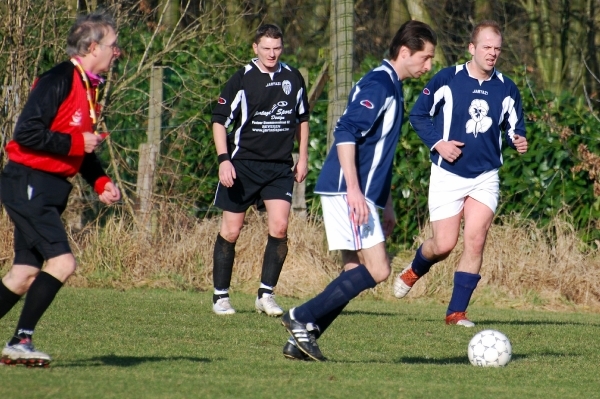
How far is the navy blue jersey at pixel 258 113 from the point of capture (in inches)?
321

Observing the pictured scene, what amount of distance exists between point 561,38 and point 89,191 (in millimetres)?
9655

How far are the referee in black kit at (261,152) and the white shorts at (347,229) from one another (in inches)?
95.9

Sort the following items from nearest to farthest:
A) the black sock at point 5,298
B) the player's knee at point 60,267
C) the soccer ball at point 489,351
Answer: the player's knee at point 60,267 < the black sock at point 5,298 < the soccer ball at point 489,351

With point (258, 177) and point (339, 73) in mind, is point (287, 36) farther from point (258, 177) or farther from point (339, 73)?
point (258, 177)

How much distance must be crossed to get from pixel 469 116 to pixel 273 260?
6.66ft

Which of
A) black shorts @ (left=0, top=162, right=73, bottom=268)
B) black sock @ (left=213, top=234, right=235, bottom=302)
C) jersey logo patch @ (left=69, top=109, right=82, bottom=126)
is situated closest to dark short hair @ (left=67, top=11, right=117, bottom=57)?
jersey logo patch @ (left=69, top=109, right=82, bottom=126)

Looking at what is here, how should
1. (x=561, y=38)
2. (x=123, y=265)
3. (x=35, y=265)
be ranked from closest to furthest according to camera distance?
1. (x=35, y=265)
2. (x=123, y=265)
3. (x=561, y=38)

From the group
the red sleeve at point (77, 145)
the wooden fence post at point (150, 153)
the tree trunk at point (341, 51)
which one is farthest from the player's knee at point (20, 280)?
the tree trunk at point (341, 51)

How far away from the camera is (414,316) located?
27.9 feet

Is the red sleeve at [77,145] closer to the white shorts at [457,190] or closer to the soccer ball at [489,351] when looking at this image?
the soccer ball at [489,351]

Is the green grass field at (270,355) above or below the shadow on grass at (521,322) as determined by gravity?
above

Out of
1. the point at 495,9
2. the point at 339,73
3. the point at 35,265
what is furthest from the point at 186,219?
the point at 495,9

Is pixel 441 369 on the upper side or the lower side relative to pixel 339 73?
lower

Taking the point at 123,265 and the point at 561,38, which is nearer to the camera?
the point at 123,265
